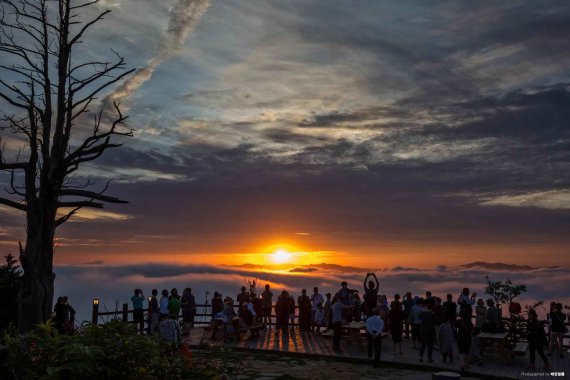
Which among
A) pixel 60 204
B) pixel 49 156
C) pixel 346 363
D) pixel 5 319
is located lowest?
pixel 346 363

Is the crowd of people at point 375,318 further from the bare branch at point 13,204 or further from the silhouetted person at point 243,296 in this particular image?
the bare branch at point 13,204

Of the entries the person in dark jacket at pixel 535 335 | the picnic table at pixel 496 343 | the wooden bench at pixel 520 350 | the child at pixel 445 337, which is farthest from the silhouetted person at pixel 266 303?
the person in dark jacket at pixel 535 335

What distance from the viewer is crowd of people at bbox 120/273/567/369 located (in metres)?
17.8

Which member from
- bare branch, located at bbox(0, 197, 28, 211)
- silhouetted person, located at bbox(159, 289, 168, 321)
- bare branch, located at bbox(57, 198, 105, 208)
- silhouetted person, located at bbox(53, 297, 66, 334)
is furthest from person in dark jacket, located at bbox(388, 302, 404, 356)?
bare branch, located at bbox(0, 197, 28, 211)

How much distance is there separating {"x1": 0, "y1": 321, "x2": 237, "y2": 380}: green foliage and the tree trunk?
12.3 feet

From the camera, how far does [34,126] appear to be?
1448 centimetres

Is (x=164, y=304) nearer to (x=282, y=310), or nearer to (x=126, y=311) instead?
(x=126, y=311)

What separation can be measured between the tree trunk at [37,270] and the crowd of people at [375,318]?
3.18m

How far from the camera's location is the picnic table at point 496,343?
61.2 feet

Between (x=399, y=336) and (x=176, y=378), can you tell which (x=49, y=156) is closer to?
(x=176, y=378)

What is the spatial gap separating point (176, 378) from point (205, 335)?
16159 millimetres

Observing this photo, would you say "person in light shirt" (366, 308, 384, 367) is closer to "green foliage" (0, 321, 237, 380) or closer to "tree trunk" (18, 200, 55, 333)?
"green foliage" (0, 321, 237, 380)

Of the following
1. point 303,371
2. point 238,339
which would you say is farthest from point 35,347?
point 238,339

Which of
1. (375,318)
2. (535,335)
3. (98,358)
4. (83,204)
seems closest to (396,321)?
(375,318)
